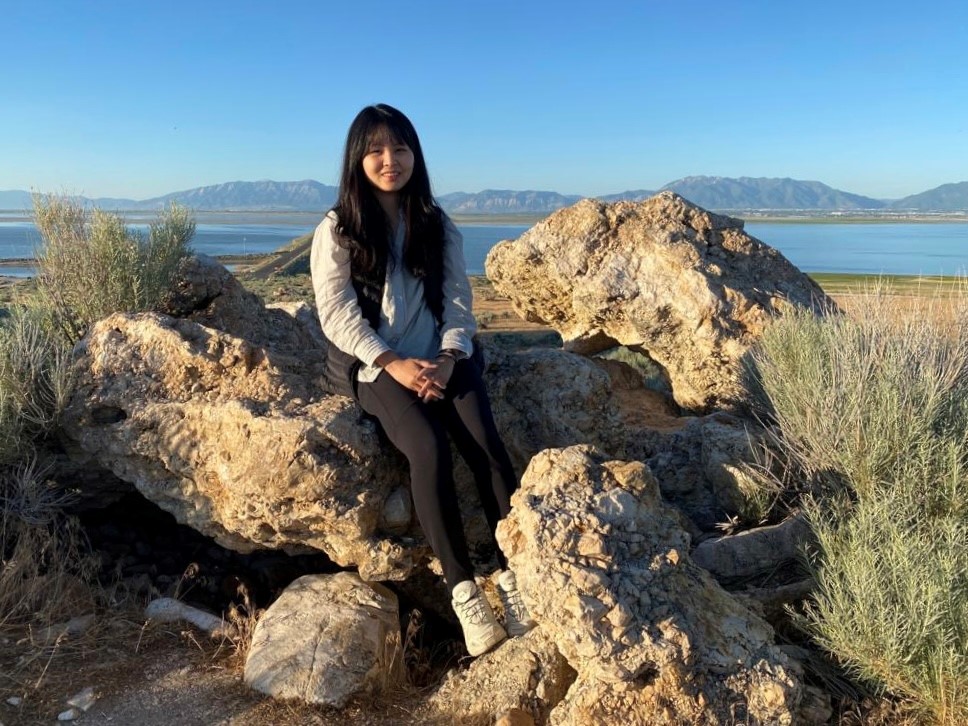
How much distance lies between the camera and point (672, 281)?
603cm

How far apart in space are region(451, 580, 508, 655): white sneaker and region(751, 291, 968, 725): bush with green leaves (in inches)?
52.4

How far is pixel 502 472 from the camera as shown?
356 centimetres

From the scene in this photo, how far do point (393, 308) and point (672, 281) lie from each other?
114 inches

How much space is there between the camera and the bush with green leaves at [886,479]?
285cm

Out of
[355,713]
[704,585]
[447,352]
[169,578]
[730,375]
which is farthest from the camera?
[730,375]

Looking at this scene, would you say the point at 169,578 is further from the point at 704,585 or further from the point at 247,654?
the point at 704,585

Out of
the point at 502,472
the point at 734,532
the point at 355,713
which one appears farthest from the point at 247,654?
the point at 734,532

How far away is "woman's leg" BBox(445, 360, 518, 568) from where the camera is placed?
356 cm

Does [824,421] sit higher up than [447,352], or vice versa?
[447,352]

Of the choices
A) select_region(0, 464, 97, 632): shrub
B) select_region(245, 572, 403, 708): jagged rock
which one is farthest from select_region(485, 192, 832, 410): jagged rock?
select_region(0, 464, 97, 632): shrub

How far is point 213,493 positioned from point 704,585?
242 centimetres

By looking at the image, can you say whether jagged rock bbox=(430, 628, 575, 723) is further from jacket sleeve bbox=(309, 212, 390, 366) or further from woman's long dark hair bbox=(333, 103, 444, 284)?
woman's long dark hair bbox=(333, 103, 444, 284)

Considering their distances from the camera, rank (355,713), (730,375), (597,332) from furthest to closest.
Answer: (597,332), (730,375), (355,713)

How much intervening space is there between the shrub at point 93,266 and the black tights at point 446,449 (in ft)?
9.21
